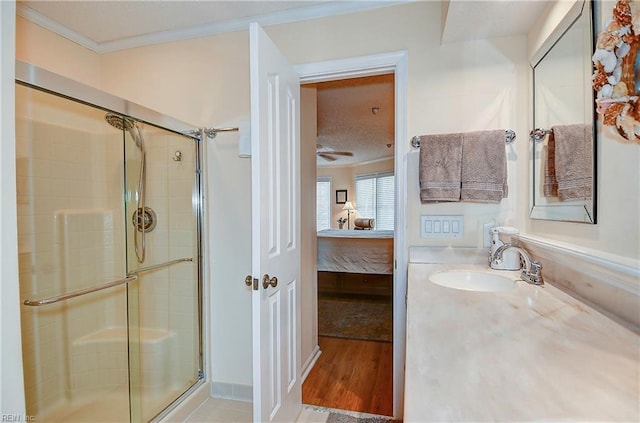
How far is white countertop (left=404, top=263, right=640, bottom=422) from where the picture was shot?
461 mm

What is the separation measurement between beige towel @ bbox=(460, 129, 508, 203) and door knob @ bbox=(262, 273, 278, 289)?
1.06 m

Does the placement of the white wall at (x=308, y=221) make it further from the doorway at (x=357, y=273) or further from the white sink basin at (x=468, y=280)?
the white sink basin at (x=468, y=280)

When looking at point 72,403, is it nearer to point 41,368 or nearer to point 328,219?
point 41,368

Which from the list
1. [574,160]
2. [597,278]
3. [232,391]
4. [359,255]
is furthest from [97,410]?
[359,255]

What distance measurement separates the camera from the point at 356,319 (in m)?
3.38

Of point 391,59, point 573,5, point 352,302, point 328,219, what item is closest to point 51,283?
point 391,59

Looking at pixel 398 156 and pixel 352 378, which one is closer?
pixel 398 156

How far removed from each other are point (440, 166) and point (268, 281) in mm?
1037

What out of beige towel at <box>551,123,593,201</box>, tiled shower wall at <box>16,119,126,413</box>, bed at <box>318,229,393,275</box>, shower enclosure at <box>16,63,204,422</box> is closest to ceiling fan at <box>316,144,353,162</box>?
bed at <box>318,229,393,275</box>

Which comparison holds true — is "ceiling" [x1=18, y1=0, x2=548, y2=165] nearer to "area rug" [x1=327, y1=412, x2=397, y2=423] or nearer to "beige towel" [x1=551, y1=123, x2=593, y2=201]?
"beige towel" [x1=551, y1=123, x2=593, y2=201]

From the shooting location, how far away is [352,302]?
13.1 ft

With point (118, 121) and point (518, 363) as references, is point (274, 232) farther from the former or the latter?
point (118, 121)

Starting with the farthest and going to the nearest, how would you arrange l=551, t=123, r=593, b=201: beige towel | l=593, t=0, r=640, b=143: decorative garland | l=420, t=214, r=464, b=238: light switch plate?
l=420, t=214, r=464, b=238: light switch plate → l=551, t=123, r=593, b=201: beige towel → l=593, t=0, r=640, b=143: decorative garland

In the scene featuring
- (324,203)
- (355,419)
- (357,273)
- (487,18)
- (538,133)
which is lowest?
(355,419)
